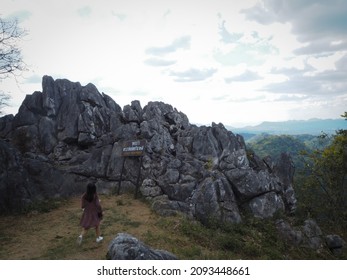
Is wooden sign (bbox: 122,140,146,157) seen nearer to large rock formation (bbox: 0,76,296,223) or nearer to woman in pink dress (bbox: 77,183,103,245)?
large rock formation (bbox: 0,76,296,223)

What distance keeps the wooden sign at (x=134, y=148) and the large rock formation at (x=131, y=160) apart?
1252 mm

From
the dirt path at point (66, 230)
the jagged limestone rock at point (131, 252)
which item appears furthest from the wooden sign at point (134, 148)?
the jagged limestone rock at point (131, 252)

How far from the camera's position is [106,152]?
27.5 metres

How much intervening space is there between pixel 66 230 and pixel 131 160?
11.6 metres

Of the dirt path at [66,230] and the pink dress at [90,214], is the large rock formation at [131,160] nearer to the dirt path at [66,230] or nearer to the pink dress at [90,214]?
the dirt path at [66,230]

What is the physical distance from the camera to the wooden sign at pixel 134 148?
78.2 feet

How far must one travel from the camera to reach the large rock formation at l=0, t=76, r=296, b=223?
18.8m

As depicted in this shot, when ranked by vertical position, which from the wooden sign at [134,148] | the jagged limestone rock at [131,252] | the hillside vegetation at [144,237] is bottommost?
the hillside vegetation at [144,237]

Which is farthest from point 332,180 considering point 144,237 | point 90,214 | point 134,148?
point 90,214

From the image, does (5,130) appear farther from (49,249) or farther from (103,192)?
(49,249)

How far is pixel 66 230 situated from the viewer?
15.3 metres

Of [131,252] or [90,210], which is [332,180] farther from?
[131,252]

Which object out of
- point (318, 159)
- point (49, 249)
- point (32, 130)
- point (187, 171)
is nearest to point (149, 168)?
point (187, 171)

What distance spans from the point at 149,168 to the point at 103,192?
4.88m
